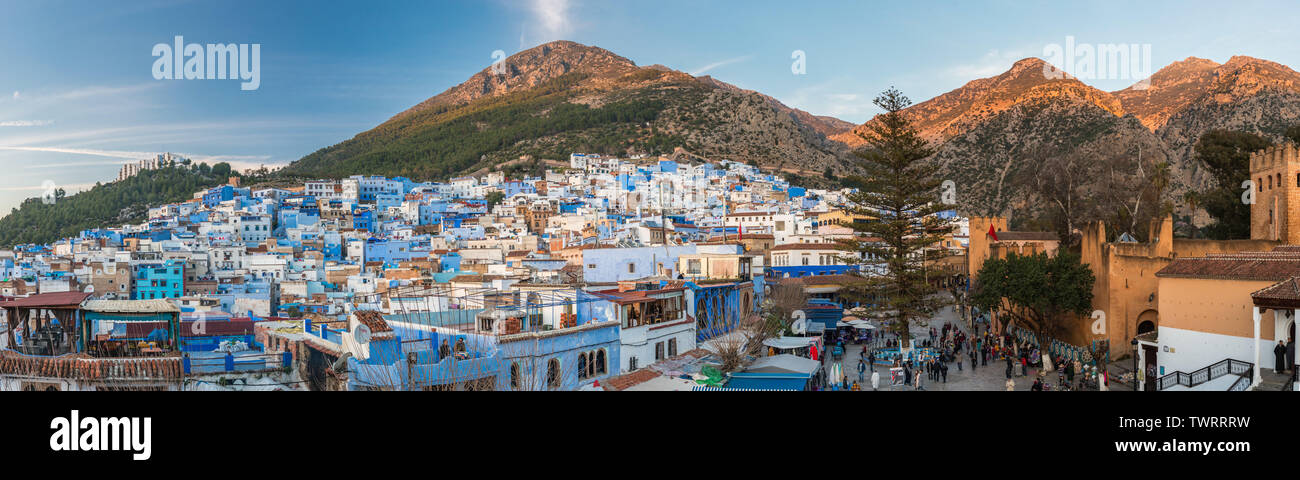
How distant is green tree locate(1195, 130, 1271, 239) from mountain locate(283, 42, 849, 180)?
62.3 metres

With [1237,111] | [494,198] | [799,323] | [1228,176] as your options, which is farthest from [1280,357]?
[494,198]

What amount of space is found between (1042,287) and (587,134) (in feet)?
259

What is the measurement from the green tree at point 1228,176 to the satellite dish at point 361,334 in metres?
19.9

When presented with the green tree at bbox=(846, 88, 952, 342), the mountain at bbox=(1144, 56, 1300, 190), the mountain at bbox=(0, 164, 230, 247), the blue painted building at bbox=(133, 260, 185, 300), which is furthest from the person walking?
the mountain at bbox=(0, 164, 230, 247)

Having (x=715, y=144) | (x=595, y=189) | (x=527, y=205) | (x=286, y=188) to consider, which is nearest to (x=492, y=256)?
(x=527, y=205)

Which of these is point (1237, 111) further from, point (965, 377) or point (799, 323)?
point (965, 377)

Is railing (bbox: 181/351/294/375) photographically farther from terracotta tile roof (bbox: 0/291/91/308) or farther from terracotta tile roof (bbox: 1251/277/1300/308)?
terracotta tile roof (bbox: 1251/277/1300/308)

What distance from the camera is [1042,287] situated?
15070 mm

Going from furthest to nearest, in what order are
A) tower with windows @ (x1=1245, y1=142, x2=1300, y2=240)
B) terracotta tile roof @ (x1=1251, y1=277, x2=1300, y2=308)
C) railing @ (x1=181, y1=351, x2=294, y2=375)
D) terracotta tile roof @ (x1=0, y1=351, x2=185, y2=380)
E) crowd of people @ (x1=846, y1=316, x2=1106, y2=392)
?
1. tower with windows @ (x1=1245, y1=142, x2=1300, y2=240)
2. crowd of people @ (x1=846, y1=316, x2=1106, y2=392)
3. railing @ (x1=181, y1=351, x2=294, y2=375)
4. terracotta tile roof @ (x1=0, y1=351, x2=185, y2=380)
5. terracotta tile roof @ (x1=1251, y1=277, x2=1300, y2=308)

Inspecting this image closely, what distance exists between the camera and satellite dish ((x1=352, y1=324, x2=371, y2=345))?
1091 cm

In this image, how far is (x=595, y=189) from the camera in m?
66.8

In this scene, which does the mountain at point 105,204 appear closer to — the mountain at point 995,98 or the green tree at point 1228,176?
the mountain at point 995,98
